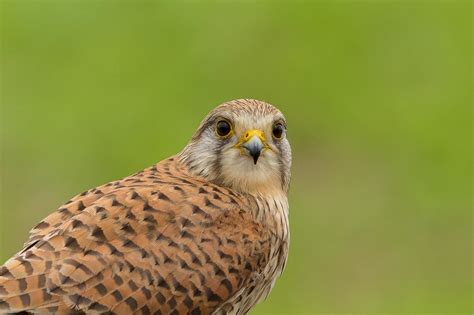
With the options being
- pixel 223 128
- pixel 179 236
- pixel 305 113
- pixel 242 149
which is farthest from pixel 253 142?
pixel 305 113

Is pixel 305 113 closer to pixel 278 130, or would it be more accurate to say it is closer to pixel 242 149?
pixel 278 130

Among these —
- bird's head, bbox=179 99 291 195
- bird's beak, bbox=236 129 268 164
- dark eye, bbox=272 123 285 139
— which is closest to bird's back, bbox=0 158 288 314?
bird's head, bbox=179 99 291 195

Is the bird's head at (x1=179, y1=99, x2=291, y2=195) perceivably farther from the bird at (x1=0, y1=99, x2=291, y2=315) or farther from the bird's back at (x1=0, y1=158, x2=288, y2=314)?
the bird's back at (x1=0, y1=158, x2=288, y2=314)

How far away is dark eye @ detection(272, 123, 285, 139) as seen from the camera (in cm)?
751

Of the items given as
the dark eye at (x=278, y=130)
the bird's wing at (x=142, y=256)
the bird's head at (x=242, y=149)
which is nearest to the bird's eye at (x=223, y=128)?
the bird's head at (x=242, y=149)

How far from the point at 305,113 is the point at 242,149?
753cm

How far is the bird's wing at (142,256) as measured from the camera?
6.53 m

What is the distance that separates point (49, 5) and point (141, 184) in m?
9.76

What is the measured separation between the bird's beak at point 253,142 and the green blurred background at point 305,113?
456cm

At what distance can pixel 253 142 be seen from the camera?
287 inches

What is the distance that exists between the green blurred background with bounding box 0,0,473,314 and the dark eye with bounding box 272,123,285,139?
4370 mm

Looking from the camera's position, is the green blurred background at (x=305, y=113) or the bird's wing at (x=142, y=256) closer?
the bird's wing at (x=142, y=256)

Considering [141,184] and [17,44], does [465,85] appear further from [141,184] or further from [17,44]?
[141,184]

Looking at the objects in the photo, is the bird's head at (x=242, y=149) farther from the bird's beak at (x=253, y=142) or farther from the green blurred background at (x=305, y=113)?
the green blurred background at (x=305, y=113)
